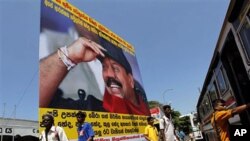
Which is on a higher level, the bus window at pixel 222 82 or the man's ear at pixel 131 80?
the man's ear at pixel 131 80

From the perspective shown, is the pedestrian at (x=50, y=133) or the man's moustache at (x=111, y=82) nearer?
the pedestrian at (x=50, y=133)

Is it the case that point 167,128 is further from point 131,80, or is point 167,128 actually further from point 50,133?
point 131,80

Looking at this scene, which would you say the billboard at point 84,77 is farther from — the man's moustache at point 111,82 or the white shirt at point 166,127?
the white shirt at point 166,127

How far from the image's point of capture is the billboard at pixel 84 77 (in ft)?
18.0

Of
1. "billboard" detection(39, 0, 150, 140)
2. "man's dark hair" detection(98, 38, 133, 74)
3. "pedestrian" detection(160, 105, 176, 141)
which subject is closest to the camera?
"billboard" detection(39, 0, 150, 140)

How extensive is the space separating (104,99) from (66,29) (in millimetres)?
1935

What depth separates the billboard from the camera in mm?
5480

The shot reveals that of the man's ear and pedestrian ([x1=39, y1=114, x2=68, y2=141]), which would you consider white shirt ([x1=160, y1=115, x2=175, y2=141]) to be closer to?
pedestrian ([x1=39, y1=114, x2=68, y2=141])

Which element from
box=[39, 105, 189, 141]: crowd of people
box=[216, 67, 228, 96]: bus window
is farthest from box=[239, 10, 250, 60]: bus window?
box=[39, 105, 189, 141]: crowd of people

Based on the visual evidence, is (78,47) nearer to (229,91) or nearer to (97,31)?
(97,31)

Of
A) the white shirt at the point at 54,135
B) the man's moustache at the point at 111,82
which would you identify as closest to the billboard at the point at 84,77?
the man's moustache at the point at 111,82

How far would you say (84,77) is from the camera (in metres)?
6.51

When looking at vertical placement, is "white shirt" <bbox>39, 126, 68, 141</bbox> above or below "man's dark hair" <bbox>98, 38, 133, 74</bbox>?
below

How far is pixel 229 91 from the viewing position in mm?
4949
